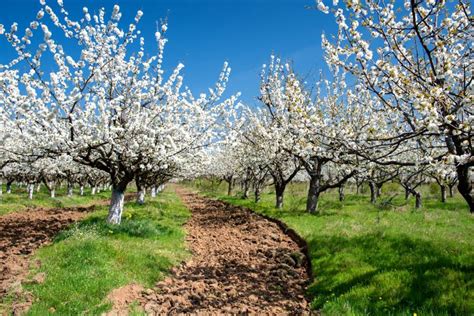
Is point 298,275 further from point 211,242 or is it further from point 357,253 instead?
point 211,242

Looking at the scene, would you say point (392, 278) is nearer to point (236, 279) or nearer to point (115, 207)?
point (236, 279)

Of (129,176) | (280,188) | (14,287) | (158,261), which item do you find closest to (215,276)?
(158,261)

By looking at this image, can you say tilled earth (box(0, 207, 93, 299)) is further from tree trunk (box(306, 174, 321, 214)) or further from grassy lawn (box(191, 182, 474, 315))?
tree trunk (box(306, 174, 321, 214))

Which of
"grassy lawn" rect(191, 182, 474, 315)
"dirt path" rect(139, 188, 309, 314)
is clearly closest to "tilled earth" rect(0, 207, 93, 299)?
"dirt path" rect(139, 188, 309, 314)

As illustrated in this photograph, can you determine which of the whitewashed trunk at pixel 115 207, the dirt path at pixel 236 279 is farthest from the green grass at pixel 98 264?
the whitewashed trunk at pixel 115 207

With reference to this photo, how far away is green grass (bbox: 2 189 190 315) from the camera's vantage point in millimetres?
7406

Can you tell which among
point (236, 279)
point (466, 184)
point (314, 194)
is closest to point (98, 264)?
point (236, 279)

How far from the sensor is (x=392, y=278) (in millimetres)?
8070

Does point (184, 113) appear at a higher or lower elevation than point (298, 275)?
higher

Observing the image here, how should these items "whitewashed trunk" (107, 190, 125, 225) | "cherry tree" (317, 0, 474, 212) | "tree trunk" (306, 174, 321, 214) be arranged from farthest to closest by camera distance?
"tree trunk" (306, 174, 321, 214) → "whitewashed trunk" (107, 190, 125, 225) → "cherry tree" (317, 0, 474, 212)

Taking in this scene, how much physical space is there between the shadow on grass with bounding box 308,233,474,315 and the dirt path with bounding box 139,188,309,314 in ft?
2.25

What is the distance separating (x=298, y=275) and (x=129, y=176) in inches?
327

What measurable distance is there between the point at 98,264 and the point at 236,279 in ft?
11.9

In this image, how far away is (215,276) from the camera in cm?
1003
